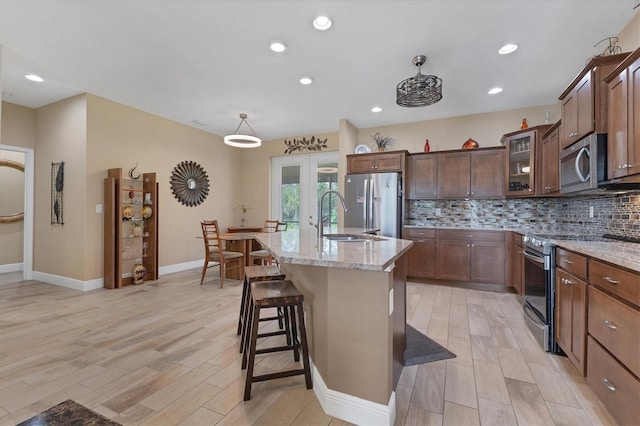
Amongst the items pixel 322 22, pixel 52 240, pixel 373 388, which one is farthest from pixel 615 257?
pixel 52 240

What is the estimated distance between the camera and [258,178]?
6730 millimetres

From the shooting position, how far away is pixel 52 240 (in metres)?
4.41

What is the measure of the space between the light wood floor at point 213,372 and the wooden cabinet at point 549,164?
1.58m

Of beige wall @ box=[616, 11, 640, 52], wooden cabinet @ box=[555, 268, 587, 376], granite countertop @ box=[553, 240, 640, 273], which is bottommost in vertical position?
wooden cabinet @ box=[555, 268, 587, 376]

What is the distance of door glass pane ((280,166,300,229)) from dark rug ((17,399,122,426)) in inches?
192

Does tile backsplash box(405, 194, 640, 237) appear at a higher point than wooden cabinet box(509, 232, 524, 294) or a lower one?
higher

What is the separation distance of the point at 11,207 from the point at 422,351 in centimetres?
766

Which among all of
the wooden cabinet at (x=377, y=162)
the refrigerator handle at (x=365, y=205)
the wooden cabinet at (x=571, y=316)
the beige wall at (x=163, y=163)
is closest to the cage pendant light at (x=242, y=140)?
the beige wall at (x=163, y=163)

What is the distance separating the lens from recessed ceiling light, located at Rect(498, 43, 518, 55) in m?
2.83

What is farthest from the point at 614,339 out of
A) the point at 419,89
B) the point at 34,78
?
the point at 34,78

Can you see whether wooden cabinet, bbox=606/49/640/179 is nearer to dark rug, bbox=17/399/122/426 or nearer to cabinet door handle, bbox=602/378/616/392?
cabinet door handle, bbox=602/378/616/392

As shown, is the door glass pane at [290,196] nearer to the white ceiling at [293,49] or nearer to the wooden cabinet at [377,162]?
the wooden cabinet at [377,162]

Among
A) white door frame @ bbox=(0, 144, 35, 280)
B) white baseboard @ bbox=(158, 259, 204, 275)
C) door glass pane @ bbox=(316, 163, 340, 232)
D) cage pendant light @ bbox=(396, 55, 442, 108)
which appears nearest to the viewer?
cage pendant light @ bbox=(396, 55, 442, 108)

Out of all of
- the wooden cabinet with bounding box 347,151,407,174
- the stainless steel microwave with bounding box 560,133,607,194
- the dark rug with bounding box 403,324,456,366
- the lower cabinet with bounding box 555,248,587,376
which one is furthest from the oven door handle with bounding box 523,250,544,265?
the wooden cabinet with bounding box 347,151,407,174
